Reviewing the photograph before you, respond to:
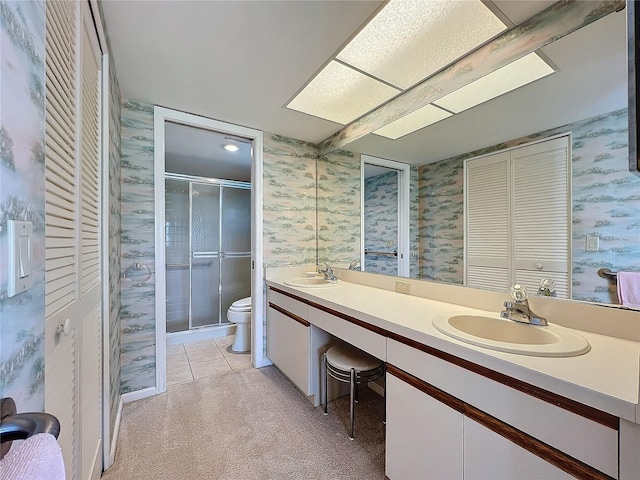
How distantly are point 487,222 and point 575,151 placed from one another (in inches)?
17.5

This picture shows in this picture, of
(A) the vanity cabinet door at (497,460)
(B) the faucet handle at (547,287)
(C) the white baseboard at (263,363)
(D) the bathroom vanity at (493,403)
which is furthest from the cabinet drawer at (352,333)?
(C) the white baseboard at (263,363)

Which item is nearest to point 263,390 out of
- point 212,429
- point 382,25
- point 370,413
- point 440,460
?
point 212,429

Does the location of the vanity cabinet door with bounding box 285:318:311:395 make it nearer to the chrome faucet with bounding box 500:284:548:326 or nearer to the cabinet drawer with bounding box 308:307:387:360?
the cabinet drawer with bounding box 308:307:387:360

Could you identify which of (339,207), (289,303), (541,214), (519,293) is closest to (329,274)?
(289,303)

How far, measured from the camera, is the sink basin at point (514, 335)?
84 centimetres

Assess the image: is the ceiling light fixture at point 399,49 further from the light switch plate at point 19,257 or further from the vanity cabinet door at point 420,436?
the vanity cabinet door at point 420,436

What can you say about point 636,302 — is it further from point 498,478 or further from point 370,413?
point 370,413

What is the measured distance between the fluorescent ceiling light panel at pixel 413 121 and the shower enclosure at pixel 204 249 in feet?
7.92

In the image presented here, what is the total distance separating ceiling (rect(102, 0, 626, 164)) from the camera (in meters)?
1.20

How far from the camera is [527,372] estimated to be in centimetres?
75

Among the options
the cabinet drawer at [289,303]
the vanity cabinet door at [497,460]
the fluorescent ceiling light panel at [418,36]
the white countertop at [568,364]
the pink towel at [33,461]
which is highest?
the fluorescent ceiling light panel at [418,36]

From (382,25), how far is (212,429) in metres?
2.43

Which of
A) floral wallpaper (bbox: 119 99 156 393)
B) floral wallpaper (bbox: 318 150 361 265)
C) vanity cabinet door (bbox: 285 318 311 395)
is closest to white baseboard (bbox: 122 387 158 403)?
floral wallpaper (bbox: 119 99 156 393)

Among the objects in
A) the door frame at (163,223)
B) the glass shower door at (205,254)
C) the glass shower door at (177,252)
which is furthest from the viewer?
the glass shower door at (205,254)
